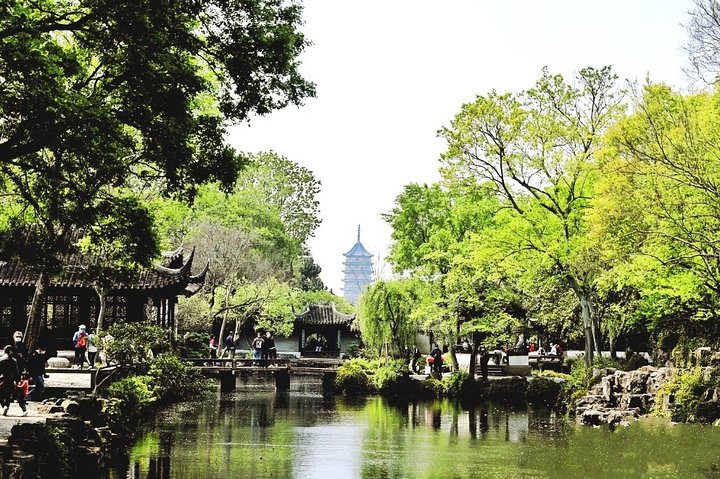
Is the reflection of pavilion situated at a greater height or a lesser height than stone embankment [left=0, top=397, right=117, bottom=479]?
greater

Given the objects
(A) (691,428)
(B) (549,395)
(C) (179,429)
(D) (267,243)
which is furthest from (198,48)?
(D) (267,243)

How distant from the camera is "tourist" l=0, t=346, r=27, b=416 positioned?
47.6ft

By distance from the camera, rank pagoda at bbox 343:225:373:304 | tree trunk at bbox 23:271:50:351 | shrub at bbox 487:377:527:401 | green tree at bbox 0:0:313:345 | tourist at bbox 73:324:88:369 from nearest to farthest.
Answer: green tree at bbox 0:0:313:345 → tree trunk at bbox 23:271:50:351 → tourist at bbox 73:324:88:369 → shrub at bbox 487:377:527:401 → pagoda at bbox 343:225:373:304

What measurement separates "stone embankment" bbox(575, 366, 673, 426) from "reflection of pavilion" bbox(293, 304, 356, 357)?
27.1 metres

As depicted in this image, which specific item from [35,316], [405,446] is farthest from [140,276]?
[405,446]

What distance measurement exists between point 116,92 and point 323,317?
40.6 m

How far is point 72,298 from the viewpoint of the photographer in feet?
95.7

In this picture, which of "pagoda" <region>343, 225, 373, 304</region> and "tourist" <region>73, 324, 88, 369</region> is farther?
"pagoda" <region>343, 225, 373, 304</region>

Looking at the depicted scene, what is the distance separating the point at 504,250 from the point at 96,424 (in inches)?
635

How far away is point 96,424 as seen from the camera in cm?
1659

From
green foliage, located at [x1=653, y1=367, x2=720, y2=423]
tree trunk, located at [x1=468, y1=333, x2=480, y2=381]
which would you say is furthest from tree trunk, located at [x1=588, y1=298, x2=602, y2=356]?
green foliage, located at [x1=653, y1=367, x2=720, y2=423]

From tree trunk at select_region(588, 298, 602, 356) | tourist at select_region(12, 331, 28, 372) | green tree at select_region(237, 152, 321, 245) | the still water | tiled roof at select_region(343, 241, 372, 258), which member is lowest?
the still water

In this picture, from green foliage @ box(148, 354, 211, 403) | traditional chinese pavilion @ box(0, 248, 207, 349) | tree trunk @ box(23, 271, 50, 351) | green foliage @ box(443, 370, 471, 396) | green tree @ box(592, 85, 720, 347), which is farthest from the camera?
green foliage @ box(443, 370, 471, 396)

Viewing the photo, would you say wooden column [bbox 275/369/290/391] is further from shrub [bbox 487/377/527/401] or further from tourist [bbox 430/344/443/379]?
shrub [bbox 487/377/527/401]
